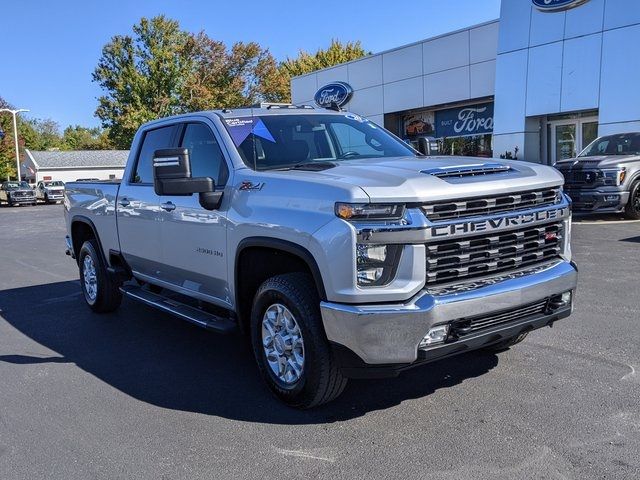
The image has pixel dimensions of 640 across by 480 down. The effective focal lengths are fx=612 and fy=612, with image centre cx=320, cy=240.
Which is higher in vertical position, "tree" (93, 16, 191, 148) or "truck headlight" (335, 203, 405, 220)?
"tree" (93, 16, 191, 148)

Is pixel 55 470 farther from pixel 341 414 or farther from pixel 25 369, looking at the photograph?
pixel 25 369

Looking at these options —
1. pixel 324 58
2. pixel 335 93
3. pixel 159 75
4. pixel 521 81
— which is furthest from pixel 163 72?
pixel 521 81

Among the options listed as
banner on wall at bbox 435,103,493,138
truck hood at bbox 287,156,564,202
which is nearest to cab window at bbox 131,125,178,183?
truck hood at bbox 287,156,564,202

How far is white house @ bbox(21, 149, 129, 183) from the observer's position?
6556 centimetres

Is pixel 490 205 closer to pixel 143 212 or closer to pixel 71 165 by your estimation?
pixel 143 212

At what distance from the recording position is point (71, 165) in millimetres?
66375

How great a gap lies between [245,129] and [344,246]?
5.95ft

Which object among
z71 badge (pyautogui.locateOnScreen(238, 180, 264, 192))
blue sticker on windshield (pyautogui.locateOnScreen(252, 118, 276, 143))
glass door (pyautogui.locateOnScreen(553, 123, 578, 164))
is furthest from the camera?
glass door (pyautogui.locateOnScreen(553, 123, 578, 164))

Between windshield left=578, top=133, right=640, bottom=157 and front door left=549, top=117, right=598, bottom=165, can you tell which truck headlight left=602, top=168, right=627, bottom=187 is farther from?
front door left=549, top=117, right=598, bottom=165

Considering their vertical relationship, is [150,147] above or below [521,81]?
below

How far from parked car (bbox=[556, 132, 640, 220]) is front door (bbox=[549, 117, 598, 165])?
21.2ft

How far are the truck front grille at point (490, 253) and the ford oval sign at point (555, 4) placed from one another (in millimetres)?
16904

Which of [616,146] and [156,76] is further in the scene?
[156,76]

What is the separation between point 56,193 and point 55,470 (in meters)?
42.3
